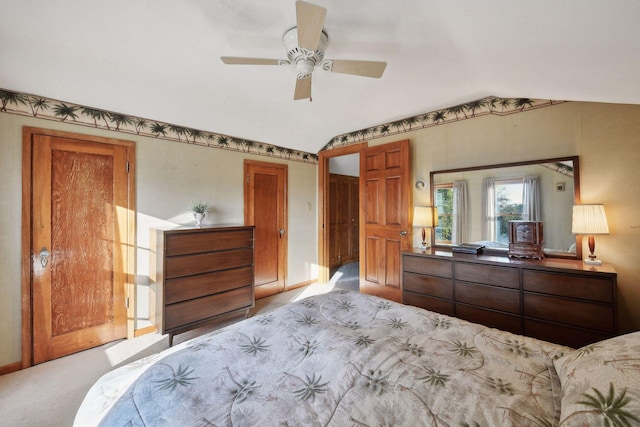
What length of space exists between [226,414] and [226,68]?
238 cm

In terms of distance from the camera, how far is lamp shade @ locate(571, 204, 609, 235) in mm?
2023

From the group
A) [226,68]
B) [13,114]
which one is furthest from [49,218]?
[226,68]

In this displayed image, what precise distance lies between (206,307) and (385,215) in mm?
2480

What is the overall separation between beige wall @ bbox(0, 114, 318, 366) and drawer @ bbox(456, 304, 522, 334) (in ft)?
8.48

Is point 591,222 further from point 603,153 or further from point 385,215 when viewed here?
point 385,215

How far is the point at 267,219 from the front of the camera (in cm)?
393

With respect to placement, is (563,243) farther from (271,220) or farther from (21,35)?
(21,35)

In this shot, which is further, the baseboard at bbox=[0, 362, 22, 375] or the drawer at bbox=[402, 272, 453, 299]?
the drawer at bbox=[402, 272, 453, 299]

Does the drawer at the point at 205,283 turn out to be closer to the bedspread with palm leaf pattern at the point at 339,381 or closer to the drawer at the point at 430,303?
the bedspread with palm leaf pattern at the point at 339,381

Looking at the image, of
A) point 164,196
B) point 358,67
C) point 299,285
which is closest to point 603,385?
point 358,67

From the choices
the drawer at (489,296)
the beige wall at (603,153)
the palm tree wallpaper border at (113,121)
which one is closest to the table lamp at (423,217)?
the drawer at (489,296)

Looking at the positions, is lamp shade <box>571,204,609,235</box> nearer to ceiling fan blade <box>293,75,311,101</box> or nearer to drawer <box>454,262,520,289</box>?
drawer <box>454,262,520,289</box>

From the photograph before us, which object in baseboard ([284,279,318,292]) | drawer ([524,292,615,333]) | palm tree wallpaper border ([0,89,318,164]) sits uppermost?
palm tree wallpaper border ([0,89,318,164])

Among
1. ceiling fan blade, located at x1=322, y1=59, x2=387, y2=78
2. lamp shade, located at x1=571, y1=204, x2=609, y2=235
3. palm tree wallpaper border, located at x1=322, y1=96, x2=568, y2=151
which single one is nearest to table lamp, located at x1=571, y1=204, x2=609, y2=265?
lamp shade, located at x1=571, y1=204, x2=609, y2=235
